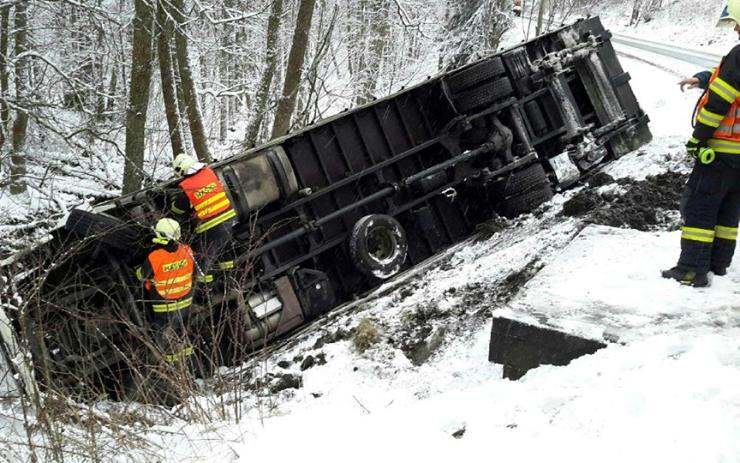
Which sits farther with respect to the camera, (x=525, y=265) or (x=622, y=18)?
(x=622, y=18)

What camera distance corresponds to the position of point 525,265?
5.05 meters

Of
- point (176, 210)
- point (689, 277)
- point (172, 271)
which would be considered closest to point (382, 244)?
point (176, 210)

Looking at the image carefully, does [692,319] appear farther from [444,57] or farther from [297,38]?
[444,57]

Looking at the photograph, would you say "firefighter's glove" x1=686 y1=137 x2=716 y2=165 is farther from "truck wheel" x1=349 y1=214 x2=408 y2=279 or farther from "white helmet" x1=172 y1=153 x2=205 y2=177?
"white helmet" x1=172 y1=153 x2=205 y2=177

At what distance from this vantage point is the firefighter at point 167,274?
4.89 metres

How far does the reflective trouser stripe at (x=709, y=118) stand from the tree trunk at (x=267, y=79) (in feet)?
22.6

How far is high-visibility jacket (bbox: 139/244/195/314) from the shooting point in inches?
194

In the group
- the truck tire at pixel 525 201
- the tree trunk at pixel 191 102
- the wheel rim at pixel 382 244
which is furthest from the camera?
the tree trunk at pixel 191 102

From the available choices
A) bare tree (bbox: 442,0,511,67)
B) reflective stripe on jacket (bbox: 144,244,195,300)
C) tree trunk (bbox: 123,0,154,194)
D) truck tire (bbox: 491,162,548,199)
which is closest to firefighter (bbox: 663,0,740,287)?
truck tire (bbox: 491,162,548,199)

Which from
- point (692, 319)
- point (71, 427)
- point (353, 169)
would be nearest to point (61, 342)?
point (71, 427)

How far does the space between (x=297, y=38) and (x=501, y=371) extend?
24.0 ft

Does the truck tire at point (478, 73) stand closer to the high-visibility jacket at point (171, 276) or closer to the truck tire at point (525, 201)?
the truck tire at point (525, 201)

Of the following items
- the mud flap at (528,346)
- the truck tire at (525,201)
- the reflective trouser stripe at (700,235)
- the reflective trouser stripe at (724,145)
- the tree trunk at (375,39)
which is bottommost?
the mud flap at (528,346)

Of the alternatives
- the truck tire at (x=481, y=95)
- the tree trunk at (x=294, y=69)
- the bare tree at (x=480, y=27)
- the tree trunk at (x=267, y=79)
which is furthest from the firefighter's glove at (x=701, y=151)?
the bare tree at (x=480, y=27)
